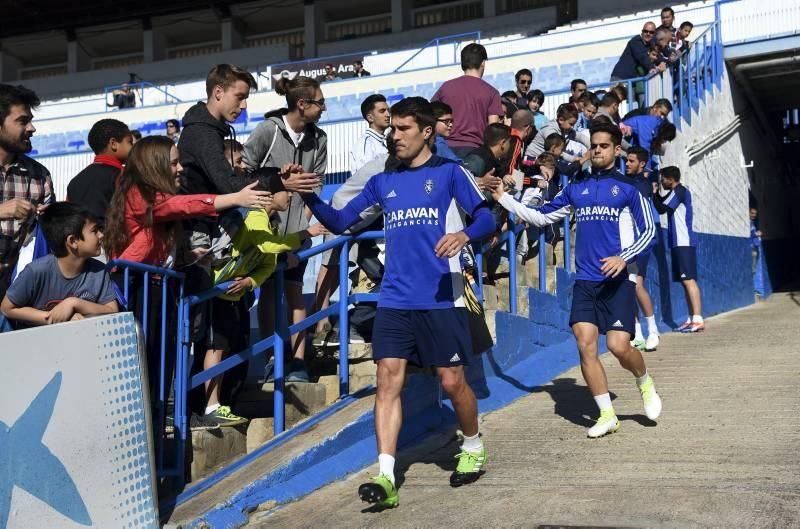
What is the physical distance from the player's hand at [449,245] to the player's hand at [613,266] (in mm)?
1509

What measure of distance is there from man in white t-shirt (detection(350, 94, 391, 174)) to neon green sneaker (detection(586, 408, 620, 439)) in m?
2.78

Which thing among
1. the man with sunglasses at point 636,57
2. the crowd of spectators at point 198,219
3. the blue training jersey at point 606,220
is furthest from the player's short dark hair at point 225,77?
the man with sunglasses at point 636,57

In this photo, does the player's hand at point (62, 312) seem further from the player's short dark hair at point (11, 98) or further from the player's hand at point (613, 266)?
the player's hand at point (613, 266)

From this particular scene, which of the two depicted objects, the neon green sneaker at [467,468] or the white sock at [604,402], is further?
the white sock at [604,402]

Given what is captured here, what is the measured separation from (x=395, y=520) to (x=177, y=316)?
1.56 meters

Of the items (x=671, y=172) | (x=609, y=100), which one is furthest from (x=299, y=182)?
(x=609, y=100)

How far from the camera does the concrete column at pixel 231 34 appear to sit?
32.6 meters

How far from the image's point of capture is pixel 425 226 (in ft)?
17.5

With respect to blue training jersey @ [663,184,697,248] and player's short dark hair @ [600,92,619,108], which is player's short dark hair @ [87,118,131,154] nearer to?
player's short dark hair @ [600,92,619,108]

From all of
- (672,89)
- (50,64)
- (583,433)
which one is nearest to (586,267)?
(583,433)

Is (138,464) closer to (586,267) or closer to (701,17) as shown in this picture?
(586,267)

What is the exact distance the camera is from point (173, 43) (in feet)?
115

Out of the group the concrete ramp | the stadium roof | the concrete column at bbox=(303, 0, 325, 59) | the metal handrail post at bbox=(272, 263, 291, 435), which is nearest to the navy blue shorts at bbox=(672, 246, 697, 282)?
the concrete ramp

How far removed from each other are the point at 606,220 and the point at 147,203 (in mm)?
3023
